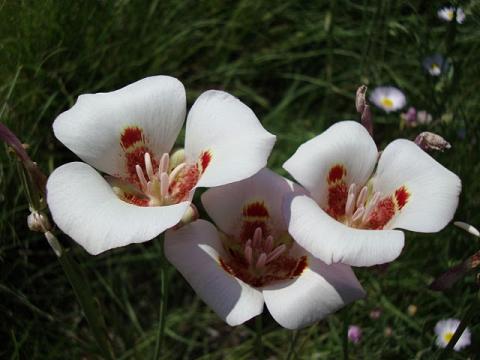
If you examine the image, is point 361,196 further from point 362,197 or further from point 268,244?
point 268,244

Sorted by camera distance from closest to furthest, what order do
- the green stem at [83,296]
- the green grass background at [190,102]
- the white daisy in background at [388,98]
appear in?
the green stem at [83,296]
the green grass background at [190,102]
the white daisy in background at [388,98]

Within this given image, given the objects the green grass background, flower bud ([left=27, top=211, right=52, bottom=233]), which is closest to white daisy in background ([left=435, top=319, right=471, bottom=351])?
the green grass background

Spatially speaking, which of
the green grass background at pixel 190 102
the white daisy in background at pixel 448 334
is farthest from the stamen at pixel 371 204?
the white daisy in background at pixel 448 334

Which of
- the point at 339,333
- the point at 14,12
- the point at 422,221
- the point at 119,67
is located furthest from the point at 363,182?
the point at 14,12

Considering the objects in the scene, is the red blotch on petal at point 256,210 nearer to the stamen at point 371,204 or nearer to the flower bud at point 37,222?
the stamen at point 371,204

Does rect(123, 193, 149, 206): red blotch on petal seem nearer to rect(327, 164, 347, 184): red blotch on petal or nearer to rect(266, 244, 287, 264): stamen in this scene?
rect(266, 244, 287, 264): stamen
